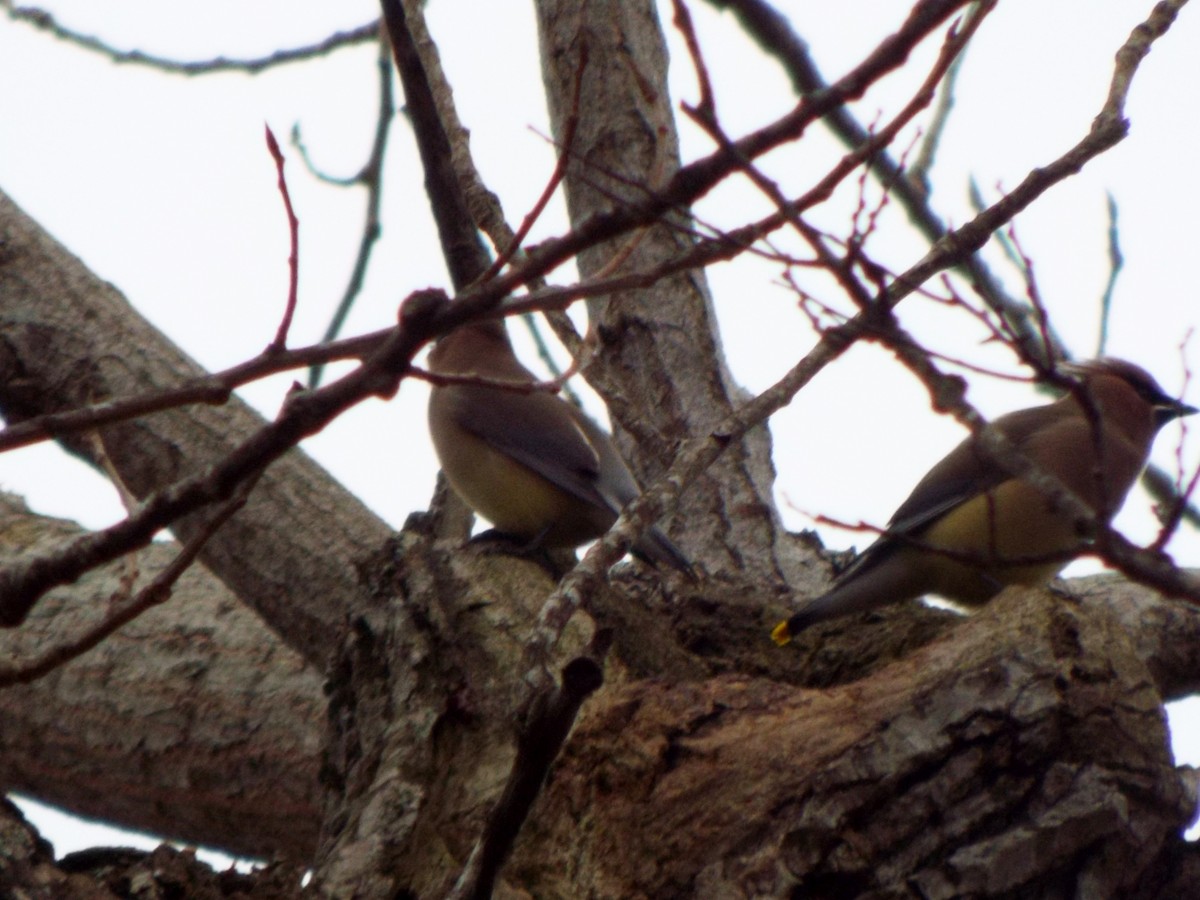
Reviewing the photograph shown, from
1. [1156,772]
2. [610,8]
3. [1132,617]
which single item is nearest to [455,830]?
[1156,772]

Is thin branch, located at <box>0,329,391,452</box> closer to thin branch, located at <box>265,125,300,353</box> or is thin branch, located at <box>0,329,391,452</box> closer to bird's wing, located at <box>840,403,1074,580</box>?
thin branch, located at <box>265,125,300,353</box>

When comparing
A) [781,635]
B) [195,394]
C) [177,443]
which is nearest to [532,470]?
[177,443]

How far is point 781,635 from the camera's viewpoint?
382 cm

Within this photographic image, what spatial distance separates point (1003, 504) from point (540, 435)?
4.92 feet

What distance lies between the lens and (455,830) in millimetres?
2918

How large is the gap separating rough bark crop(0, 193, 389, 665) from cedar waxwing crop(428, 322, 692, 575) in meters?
1.10

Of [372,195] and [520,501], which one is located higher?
[372,195]

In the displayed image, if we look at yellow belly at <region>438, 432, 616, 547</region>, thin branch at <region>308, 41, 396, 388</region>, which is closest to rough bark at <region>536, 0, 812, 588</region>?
yellow belly at <region>438, 432, 616, 547</region>

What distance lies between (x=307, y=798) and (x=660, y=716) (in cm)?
141

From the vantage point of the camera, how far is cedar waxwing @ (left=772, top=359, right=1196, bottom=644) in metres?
4.66

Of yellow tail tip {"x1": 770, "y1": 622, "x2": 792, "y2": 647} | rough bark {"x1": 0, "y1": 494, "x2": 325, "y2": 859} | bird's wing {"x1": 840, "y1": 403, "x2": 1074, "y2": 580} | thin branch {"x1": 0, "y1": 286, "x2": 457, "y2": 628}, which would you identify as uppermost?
bird's wing {"x1": 840, "y1": 403, "x2": 1074, "y2": 580}

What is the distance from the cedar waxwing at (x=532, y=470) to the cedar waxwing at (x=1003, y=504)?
2.95ft

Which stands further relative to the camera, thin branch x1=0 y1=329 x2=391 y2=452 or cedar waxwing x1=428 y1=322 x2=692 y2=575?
cedar waxwing x1=428 y1=322 x2=692 y2=575

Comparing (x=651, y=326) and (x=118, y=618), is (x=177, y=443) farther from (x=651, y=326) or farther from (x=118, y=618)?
(x=118, y=618)
